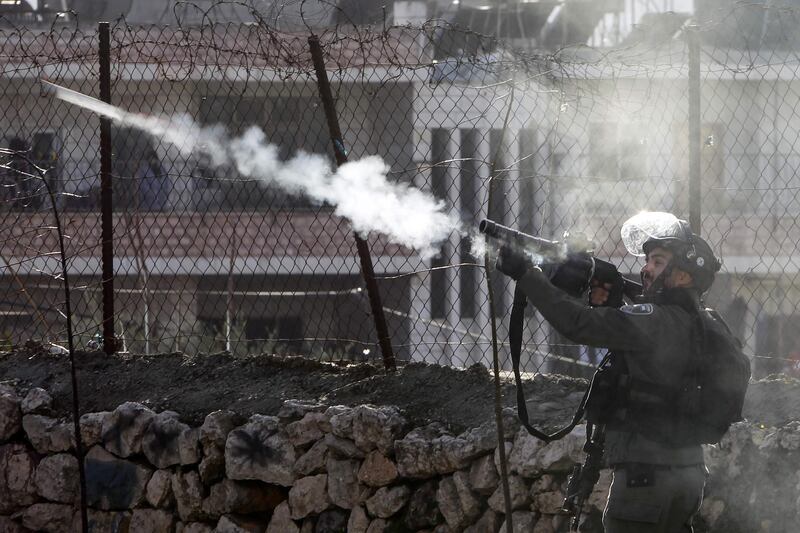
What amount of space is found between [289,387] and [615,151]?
395cm

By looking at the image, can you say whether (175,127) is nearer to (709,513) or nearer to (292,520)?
(292,520)

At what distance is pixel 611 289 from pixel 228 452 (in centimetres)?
236

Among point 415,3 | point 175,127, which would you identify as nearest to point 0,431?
point 175,127

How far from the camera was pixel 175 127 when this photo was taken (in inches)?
273

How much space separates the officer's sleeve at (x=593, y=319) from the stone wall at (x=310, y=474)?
1.09 m

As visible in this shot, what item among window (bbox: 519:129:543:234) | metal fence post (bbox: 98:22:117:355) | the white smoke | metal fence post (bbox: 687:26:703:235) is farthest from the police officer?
metal fence post (bbox: 98:22:117:355)

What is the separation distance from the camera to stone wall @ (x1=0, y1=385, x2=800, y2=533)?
14.5ft

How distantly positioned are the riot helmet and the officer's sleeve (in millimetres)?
244

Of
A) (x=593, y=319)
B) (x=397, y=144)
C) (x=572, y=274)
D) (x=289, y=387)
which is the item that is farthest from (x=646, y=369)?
(x=397, y=144)

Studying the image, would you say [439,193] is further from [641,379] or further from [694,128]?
[641,379]

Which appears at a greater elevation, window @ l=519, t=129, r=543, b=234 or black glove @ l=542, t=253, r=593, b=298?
black glove @ l=542, t=253, r=593, b=298

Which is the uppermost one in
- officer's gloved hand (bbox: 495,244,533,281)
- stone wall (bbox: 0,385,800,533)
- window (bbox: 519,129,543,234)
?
officer's gloved hand (bbox: 495,244,533,281)

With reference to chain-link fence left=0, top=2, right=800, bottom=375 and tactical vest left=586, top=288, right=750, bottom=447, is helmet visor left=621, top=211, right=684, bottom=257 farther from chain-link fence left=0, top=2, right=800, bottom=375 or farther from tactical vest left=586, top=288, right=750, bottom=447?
chain-link fence left=0, top=2, right=800, bottom=375

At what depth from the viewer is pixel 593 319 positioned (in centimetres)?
356
